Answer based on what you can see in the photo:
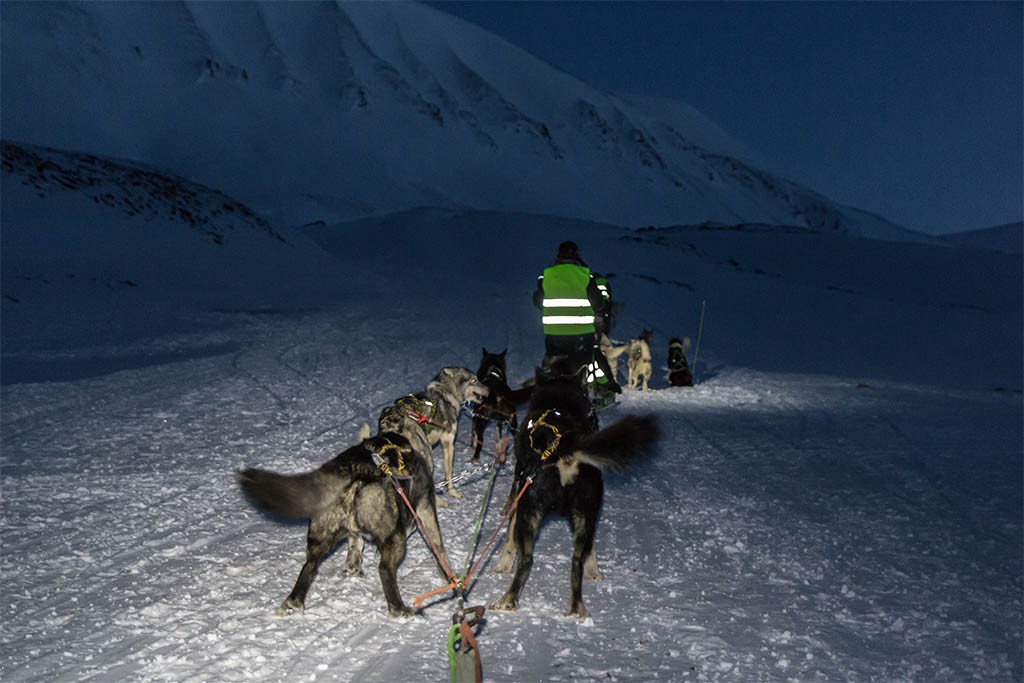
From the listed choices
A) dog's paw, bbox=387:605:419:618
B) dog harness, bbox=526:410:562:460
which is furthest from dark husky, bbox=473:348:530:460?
dog's paw, bbox=387:605:419:618

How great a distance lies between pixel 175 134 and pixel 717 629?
10624 centimetres

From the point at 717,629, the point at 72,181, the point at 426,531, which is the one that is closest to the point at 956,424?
the point at 717,629

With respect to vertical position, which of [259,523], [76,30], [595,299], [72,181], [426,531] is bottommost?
[259,523]

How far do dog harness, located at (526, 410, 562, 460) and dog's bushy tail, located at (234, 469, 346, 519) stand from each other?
4.26ft

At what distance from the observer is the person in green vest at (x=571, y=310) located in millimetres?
7273

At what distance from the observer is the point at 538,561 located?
5.46 meters

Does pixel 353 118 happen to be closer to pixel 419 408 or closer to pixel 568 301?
pixel 568 301

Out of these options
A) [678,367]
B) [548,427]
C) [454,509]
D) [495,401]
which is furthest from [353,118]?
[548,427]

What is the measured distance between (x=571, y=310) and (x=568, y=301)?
9cm

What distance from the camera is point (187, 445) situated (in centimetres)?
828

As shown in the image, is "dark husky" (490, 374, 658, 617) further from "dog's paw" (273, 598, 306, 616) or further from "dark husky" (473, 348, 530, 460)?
"dark husky" (473, 348, 530, 460)

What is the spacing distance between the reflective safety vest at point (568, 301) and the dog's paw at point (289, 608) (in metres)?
3.70

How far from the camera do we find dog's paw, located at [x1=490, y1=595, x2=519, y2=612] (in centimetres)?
452

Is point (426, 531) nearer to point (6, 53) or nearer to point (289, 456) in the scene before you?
point (289, 456)
